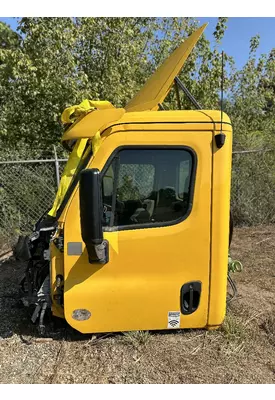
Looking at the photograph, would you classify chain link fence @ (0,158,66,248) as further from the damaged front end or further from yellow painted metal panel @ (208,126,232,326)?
yellow painted metal panel @ (208,126,232,326)

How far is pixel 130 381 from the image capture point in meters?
2.41

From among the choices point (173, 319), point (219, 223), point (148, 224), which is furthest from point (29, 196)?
point (219, 223)

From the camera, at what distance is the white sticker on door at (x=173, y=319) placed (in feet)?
8.98

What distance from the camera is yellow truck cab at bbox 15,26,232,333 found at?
258cm

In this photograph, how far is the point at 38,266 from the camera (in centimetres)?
339

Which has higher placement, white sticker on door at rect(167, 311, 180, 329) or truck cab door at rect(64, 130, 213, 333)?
truck cab door at rect(64, 130, 213, 333)

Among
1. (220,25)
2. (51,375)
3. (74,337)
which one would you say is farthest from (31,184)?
(220,25)

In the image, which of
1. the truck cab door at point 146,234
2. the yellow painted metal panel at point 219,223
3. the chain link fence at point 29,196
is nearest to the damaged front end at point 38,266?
the truck cab door at point 146,234

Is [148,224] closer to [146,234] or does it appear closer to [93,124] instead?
[146,234]

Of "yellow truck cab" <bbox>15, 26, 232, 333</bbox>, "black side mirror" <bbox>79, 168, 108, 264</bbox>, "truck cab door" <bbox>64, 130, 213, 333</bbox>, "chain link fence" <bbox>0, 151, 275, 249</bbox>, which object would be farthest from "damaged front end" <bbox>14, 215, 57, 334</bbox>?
"chain link fence" <bbox>0, 151, 275, 249</bbox>

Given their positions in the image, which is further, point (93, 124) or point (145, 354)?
point (145, 354)

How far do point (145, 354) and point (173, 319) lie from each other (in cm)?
35

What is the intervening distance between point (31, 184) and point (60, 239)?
4.40 meters

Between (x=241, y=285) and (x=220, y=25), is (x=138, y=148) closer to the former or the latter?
(x=241, y=285)
